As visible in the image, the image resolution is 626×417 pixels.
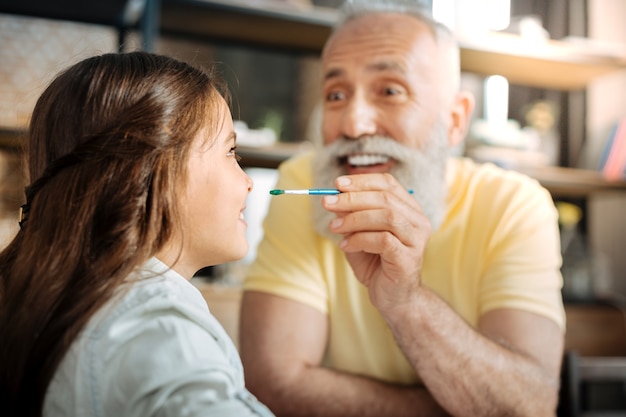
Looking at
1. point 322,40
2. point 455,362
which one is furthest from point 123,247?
point 322,40

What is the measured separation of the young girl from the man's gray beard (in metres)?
0.50

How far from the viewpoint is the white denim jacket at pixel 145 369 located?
60 centimetres

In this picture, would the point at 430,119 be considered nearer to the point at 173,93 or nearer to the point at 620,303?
the point at 173,93

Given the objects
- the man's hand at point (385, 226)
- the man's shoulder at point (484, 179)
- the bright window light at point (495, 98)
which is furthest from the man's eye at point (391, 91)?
the bright window light at point (495, 98)

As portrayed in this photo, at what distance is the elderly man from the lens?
1.13m

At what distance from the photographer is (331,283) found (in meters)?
1.42

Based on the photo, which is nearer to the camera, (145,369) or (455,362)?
(145,369)

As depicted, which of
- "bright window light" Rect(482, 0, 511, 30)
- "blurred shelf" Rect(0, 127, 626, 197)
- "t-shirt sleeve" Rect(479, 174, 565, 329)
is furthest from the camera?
"bright window light" Rect(482, 0, 511, 30)

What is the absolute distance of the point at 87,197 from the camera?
0.71 meters

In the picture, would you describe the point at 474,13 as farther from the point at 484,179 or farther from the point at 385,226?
the point at 385,226

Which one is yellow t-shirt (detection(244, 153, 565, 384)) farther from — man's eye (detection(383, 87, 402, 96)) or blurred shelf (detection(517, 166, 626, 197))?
blurred shelf (detection(517, 166, 626, 197))

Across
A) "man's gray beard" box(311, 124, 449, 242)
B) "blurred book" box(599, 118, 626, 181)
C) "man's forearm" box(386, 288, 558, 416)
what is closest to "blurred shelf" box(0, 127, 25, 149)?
"man's gray beard" box(311, 124, 449, 242)

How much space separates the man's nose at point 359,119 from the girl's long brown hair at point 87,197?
0.55 metres

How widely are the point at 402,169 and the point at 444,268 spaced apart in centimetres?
24
